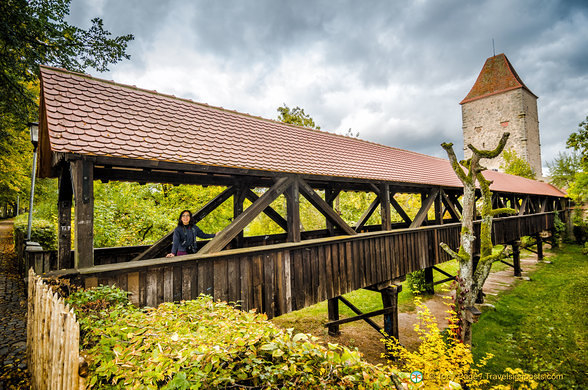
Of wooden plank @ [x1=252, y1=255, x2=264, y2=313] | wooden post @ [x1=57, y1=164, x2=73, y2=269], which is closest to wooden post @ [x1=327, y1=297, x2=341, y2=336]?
wooden plank @ [x1=252, y1=255, x2=264, y2=313]

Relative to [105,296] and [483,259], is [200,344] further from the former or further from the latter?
[483,259]

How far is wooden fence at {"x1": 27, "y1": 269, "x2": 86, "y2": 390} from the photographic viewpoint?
1.72 meters

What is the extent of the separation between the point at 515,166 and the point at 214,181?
114 feet

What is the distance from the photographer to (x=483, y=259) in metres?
6.59

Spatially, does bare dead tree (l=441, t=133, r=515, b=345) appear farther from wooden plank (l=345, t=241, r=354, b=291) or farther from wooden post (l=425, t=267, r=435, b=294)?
wooden post (l=425, t=267, r=435, b=294)

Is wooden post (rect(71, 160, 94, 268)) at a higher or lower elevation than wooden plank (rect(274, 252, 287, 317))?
higher

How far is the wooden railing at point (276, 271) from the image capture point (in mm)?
3596

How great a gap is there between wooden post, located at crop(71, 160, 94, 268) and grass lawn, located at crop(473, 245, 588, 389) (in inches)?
364

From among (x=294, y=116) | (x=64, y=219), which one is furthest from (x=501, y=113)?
(x=64, y=219)

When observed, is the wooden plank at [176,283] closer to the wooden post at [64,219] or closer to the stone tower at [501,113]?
the wooden post at [64,219]

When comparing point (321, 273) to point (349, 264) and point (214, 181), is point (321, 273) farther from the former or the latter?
point (214, 181)

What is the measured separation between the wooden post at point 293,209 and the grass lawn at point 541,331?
669 centimetres

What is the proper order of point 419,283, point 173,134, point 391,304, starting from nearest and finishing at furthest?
point 173,134
point 391,304
point 419,283

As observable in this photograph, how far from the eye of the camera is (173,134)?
173 inches
